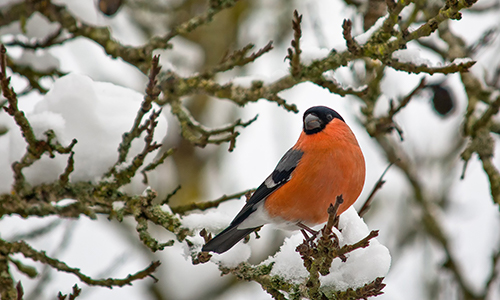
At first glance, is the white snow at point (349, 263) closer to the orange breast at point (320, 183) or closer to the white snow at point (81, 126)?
the orange breast at point (320, 183)

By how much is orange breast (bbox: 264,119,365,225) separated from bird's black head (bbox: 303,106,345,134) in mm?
192

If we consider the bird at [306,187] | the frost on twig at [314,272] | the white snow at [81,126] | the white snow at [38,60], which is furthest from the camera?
the white snow at [38,60]

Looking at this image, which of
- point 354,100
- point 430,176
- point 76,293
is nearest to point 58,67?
point 76,293

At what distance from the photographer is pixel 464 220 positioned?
9.12 m

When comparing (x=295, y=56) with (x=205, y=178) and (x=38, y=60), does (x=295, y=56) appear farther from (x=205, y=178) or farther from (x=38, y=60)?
(x=205, y=178)

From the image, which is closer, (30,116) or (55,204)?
(30,116)

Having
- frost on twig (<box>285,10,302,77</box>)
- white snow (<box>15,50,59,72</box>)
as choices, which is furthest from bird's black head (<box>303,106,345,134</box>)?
white snow (<box>15,50,59,72</box>)

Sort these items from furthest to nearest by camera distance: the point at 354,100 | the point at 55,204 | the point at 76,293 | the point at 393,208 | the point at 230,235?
the point at 393,208 → the point at 354,100 → the point at 55,204 → the point at 230,235 → the point at 76,293

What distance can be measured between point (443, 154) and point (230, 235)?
23.6 ft

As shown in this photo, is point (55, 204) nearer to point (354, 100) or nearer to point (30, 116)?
point (30, 116)

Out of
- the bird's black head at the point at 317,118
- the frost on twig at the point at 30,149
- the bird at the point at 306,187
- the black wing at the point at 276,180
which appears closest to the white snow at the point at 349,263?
the bird at the point at 306,187

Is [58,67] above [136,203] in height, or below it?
above

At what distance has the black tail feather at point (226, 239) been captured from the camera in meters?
2.57

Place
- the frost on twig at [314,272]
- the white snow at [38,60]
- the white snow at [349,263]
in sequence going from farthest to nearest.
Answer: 1. the white snow at [38,60]
2. the white snow at [349,263]
3. the frost on twig at [314,272]
